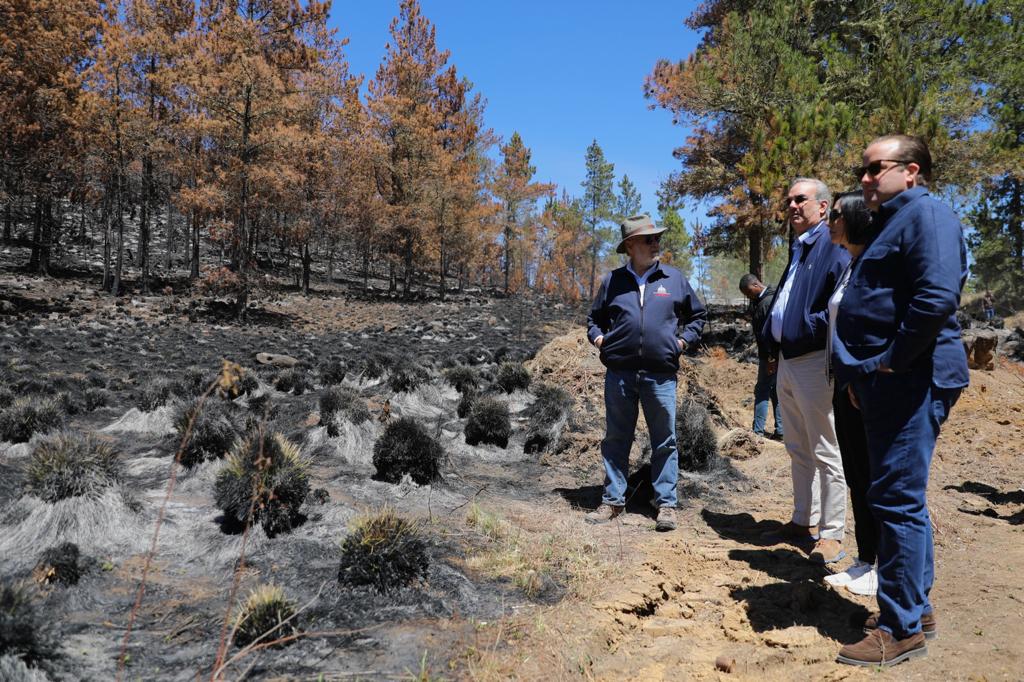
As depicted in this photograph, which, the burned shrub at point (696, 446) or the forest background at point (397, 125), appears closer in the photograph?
the burned shrub at point (696, 446)

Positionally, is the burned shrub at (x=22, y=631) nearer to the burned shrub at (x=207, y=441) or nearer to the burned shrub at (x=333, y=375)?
the burned shrub at (x=207, y=441)

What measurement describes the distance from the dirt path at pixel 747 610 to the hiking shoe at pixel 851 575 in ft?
0.19

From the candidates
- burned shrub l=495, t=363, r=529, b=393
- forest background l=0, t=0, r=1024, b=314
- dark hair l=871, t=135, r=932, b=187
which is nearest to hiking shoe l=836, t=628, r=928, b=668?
dark hair l=871, t=135, r=932, b=187

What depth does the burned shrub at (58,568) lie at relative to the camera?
3344mm

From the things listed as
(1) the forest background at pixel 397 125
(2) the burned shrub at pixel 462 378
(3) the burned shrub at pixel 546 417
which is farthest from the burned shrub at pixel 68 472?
(1) the forest background at pixel 397 125

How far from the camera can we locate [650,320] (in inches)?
171

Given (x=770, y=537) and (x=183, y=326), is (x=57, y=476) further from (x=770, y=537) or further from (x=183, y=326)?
(x=183, y=326)

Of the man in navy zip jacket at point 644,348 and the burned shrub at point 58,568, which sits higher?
the man in navy zip jacket at point 644,348

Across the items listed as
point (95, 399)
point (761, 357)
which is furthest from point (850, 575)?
point (95, 399)

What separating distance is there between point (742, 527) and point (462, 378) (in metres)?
5.67

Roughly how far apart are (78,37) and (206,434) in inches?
912

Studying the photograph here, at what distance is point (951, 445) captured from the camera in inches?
293

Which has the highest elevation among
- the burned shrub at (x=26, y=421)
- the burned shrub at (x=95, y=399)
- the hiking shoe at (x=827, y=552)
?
the hiking shoe at (x=827, y=552)

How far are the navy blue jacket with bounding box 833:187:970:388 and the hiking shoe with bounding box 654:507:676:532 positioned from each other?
207cm
